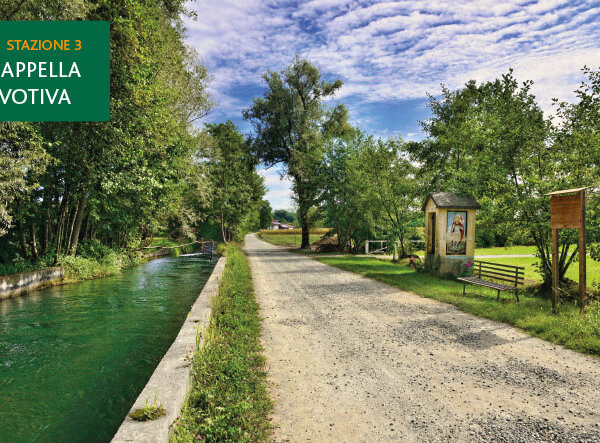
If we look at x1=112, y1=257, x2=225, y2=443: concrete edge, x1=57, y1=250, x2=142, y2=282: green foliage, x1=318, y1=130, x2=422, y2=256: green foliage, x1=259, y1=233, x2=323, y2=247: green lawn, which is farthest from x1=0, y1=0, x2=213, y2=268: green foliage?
x1=259, y1=233, x2=323, y2=247: green lawn

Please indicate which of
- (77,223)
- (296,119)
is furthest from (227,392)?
(296,119)

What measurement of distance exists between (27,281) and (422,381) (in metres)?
14.4

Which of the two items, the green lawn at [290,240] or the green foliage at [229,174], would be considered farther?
the green lawn at [290,240]

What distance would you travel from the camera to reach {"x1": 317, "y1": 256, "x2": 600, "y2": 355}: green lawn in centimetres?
629

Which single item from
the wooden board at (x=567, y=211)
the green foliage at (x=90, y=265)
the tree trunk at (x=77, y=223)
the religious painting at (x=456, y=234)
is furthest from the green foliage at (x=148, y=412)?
the tree trunk at (x=77, y=223)

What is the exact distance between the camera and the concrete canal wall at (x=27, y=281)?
1160 centimetres

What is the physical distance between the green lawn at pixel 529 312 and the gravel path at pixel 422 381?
42 cm

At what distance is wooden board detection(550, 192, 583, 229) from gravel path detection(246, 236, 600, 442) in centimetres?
298

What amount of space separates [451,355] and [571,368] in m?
1.68

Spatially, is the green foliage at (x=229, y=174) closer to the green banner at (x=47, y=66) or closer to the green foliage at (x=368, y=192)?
the green foliage at (x=368, y=192)

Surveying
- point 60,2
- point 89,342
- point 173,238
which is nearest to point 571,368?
point 89,342

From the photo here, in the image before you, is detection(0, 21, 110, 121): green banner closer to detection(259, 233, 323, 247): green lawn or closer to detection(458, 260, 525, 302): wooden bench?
detection(458, 260, 525, 302): wooden bench

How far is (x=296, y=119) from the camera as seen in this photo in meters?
33.0

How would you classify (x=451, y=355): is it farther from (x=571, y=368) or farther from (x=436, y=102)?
(x=436, y=102)
